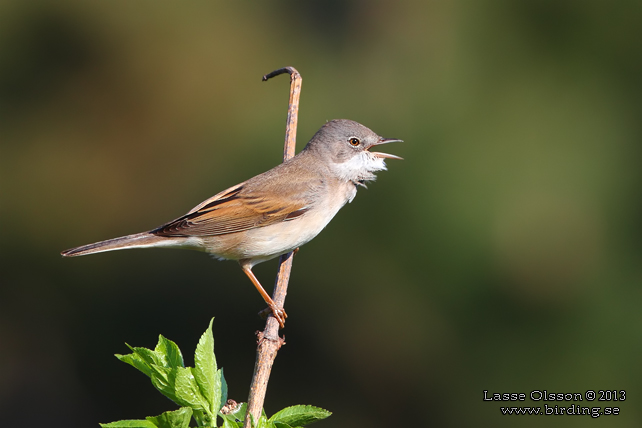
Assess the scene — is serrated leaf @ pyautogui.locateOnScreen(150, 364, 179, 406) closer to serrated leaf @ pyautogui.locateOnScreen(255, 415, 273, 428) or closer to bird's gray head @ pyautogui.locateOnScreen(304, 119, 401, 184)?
serrated leaf @ pyautogui.locateOnScreen(255, 415, 273, 428)

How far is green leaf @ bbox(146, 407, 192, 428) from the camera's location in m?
1.75

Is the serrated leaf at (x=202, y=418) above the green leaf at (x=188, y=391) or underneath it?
underneath

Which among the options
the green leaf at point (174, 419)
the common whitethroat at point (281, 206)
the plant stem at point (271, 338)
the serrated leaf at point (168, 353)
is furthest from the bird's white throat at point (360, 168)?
the green leaf at point (174, 419)

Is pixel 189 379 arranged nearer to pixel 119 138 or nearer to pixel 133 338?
pixel 133 338

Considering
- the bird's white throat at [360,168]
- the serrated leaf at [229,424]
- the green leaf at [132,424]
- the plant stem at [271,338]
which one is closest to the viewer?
the green leaf at [132,424]

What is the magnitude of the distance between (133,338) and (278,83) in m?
3.88

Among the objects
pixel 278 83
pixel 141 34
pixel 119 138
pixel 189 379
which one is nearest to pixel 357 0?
pixel 278 83

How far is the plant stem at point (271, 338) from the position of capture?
229 cm

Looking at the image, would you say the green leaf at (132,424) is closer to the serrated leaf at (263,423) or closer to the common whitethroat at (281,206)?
the serrated leaf at (263,423)

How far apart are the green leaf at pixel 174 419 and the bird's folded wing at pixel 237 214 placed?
231cm

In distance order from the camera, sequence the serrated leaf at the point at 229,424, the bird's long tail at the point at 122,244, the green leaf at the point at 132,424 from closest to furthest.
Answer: the green leaf at the point at 132,424, the serrated leaf at the point at 229,424, the bird's long tail at the point at 122,244

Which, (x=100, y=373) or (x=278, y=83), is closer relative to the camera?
(x=100, y=373)

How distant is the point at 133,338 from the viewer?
25.8 ft

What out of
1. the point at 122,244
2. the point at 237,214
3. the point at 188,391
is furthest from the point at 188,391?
the point at 237,214
